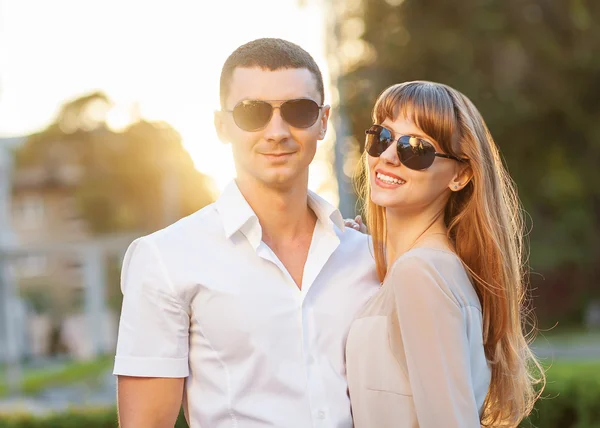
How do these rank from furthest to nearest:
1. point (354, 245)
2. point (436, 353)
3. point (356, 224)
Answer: point (356, 224) → point (354, 245) → point (436, 353)

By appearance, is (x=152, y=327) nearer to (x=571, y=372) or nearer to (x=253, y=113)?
(x=253, y=113)

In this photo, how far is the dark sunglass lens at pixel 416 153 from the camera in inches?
142

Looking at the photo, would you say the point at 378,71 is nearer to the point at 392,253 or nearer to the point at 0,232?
the point at 392,253

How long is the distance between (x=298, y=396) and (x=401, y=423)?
39 cm

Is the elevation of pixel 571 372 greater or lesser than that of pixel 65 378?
greater

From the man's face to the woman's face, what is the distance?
1.01 feet

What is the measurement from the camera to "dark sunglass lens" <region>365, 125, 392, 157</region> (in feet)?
12.2

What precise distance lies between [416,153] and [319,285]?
0.63m

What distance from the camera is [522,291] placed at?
418 cm

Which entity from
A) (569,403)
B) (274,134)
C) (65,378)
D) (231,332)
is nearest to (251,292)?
(231,332)

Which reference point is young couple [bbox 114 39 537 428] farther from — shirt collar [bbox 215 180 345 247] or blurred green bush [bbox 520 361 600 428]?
blurred green bush [bbox 520 361 600 428]

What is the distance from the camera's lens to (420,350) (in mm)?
3283

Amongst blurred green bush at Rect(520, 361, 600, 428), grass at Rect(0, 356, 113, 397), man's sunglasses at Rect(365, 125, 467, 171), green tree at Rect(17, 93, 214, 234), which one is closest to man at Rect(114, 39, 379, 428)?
man's sunglasses at Rect(365, 125, 467, 171)

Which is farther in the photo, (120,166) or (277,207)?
(120,166)
